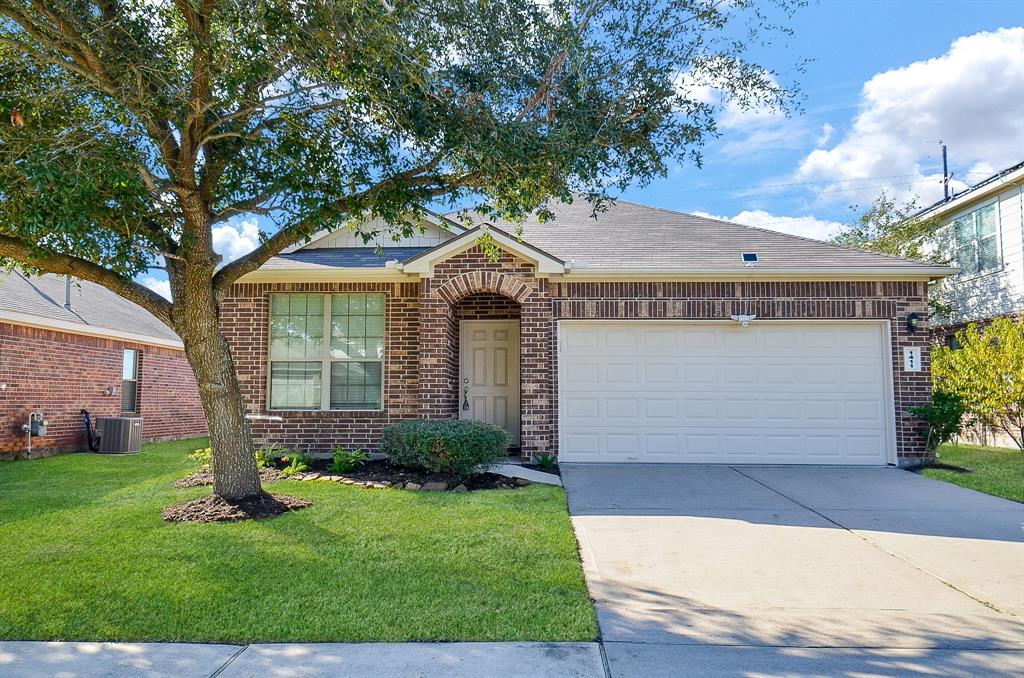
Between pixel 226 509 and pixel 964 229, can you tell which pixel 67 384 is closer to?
pixel 226 509

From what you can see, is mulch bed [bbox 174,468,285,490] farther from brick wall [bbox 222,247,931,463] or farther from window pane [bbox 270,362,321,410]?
window pane [bbox 270,362,321,410]

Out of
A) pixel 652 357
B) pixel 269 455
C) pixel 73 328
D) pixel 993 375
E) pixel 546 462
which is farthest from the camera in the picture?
pixel 73 328

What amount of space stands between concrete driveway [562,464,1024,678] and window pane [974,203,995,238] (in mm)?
8968

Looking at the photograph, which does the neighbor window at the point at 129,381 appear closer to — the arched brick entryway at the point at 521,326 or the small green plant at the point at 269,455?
the small green plant at the point at 269,455

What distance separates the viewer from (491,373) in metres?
11.4

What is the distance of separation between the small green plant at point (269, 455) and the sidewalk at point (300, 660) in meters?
5.80

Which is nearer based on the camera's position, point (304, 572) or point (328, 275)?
point (304, 572)

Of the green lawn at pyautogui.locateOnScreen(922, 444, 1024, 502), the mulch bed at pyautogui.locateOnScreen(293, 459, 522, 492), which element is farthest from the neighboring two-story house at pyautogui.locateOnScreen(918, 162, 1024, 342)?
the mulch bed at pyautogui.locateOnScreen(293, 459, 522, 492)

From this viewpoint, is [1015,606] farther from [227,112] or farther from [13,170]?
[13,170]

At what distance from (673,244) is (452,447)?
5.56 metres

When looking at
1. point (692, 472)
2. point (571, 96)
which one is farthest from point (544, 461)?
point (571, 96)

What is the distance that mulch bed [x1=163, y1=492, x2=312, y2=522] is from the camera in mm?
6227

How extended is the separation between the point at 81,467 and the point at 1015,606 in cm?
1200

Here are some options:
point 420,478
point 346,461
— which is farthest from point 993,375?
point 346,461
